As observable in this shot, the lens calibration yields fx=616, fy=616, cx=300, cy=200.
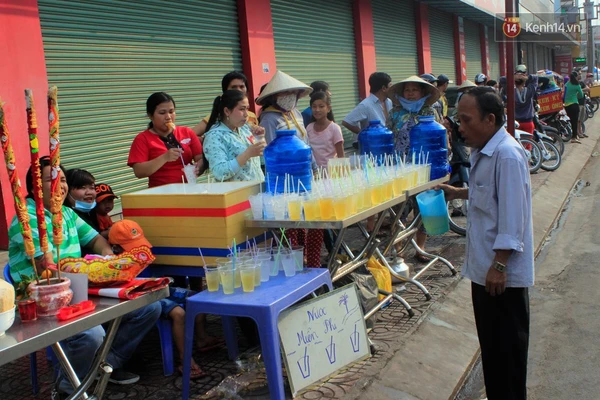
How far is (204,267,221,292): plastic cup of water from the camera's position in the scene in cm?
327

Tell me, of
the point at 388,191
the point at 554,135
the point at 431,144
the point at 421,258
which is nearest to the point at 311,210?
the point at 388,191

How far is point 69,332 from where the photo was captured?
2.36 metres

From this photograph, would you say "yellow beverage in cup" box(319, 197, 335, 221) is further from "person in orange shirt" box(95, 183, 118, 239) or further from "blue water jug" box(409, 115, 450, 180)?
"blue water jug" box(409, 115, 450, 180)

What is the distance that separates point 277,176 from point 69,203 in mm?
1288

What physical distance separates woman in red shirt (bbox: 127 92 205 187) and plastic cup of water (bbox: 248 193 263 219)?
80 centimetres

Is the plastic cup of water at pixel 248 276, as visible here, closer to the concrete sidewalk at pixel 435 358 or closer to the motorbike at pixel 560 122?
the concrete sidewalk at pixel 435 358

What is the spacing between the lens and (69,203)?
379 centimetres

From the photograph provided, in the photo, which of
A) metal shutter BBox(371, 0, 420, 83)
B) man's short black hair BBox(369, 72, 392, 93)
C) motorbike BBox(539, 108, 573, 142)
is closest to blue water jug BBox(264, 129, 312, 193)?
man's short black hair BBox(369, 72, 392, 93)

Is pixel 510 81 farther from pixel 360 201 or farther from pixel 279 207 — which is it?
pixel 279 207

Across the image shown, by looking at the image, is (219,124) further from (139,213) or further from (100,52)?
(100,52)

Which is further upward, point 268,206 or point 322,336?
point 268,206

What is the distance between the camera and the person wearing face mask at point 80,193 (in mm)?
3779

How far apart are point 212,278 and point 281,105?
2.24 meters

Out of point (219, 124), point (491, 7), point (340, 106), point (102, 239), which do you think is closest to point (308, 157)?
point (219, 124)
